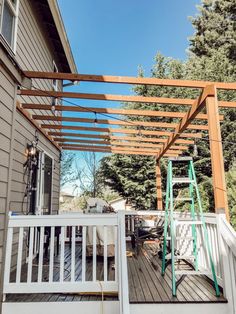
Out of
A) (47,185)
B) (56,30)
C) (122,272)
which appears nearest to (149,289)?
(122,272)

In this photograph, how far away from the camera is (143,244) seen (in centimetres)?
648

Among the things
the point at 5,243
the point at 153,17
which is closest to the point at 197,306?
the point at 5,243

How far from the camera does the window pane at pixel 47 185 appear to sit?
6163 millimetres

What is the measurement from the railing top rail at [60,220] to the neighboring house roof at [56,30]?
4.40 meters

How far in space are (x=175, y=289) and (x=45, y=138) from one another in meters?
4.44

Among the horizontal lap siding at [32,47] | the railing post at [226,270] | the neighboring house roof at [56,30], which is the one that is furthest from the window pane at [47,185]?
the railing post at [226,270]

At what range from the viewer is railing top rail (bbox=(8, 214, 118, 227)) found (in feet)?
10.3

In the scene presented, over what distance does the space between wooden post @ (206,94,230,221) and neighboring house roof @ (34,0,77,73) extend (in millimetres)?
4058

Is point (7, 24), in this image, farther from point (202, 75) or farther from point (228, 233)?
point (202, 75)

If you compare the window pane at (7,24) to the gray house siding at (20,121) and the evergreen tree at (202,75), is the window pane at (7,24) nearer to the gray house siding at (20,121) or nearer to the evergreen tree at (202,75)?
the gray house siding at (20,121)

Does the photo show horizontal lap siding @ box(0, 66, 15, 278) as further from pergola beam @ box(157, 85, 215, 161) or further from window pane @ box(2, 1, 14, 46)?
pergola beam @ box(157, 85, 215, 161)

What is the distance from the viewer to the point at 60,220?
3.16 meters

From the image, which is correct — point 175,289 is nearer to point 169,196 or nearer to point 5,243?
point 169,196

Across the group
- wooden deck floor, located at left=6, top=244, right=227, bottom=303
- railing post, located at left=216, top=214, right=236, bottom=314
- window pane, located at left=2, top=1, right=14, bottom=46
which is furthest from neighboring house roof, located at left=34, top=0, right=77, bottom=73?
railing post, located at left=216, top=214, right=236, bottom=314
